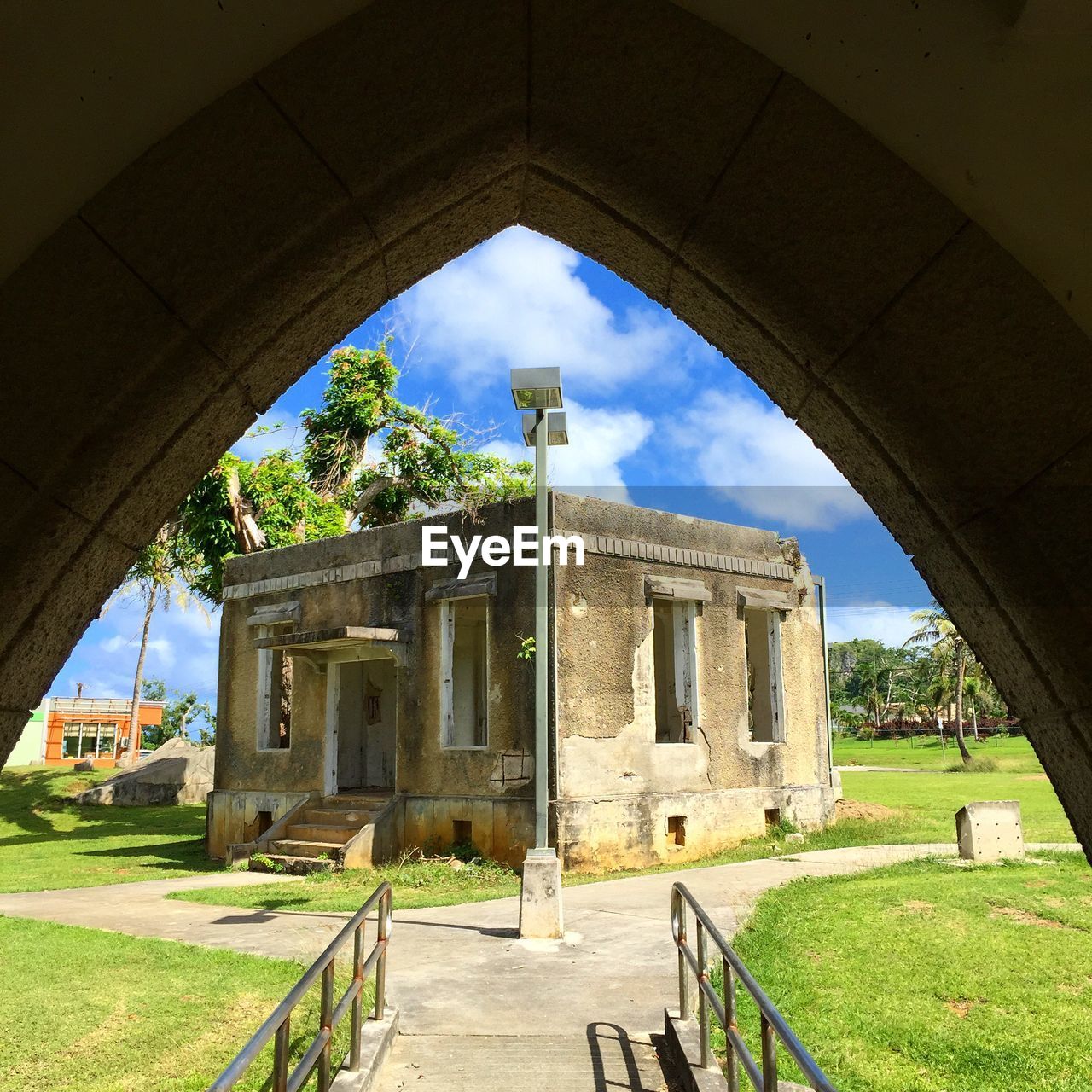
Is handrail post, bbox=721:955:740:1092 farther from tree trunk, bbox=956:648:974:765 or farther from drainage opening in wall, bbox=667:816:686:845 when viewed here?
tree trunk, bbox=956:648:974:765

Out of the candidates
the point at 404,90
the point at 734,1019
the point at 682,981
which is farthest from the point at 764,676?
the point at 404,90

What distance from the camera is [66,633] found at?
198 centimetres

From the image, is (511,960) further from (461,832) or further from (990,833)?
(990,833)

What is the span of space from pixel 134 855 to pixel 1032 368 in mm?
15384

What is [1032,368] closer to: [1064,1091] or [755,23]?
[755,23]

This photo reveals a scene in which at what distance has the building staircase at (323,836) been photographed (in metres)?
11.6

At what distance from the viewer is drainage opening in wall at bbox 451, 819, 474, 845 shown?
11875mm

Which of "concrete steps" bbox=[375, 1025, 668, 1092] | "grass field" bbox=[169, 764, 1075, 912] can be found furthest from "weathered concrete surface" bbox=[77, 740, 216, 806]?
"concrete steps" bbox=[375, 1025, 668, 1092]

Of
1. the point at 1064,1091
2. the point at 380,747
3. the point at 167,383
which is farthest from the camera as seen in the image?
the point at 380,747

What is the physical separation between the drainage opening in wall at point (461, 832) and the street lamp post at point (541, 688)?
3597mm

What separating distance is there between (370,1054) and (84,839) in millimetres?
14278

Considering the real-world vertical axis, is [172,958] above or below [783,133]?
below

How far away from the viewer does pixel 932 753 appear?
43531 mm

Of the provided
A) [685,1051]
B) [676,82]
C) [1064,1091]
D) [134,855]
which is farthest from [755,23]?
[134,855]
